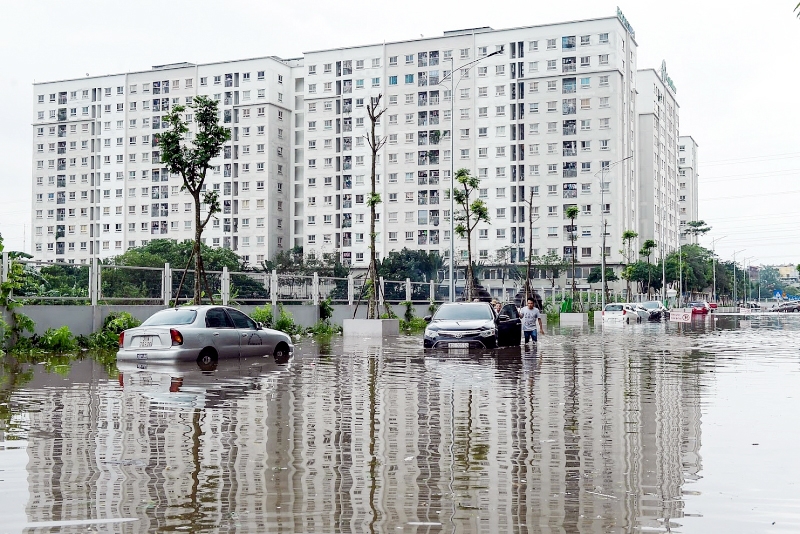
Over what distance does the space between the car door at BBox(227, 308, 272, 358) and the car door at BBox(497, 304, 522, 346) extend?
28.2ft

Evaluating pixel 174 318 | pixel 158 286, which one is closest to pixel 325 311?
pixel 158 286

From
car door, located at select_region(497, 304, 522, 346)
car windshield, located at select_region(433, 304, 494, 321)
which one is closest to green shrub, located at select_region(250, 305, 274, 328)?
car windshield, located at select_region(433, 304, 494, 321)

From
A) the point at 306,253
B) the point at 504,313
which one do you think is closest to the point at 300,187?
the point at 306,253

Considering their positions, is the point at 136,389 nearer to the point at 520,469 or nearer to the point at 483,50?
the point at 520,469

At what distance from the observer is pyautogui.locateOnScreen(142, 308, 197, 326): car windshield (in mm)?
20906

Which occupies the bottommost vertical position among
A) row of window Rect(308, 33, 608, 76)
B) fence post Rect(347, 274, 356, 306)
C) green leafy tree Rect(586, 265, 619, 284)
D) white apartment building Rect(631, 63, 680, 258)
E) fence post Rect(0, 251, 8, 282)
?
fence post Rect(347, 274, 356, 306)

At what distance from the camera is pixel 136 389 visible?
1486cm

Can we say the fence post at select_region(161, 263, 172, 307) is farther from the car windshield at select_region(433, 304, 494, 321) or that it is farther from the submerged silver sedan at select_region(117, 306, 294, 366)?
the car windshield at select_region(433, 304, 494, 321)

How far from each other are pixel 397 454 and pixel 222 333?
1346 cm

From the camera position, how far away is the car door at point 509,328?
2958 cm

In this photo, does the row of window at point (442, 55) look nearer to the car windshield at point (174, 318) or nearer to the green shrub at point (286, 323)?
the green shrub at point (286, 323)

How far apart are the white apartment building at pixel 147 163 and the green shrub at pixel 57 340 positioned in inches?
4486

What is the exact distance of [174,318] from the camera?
69.1ft

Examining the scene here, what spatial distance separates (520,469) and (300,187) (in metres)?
136
